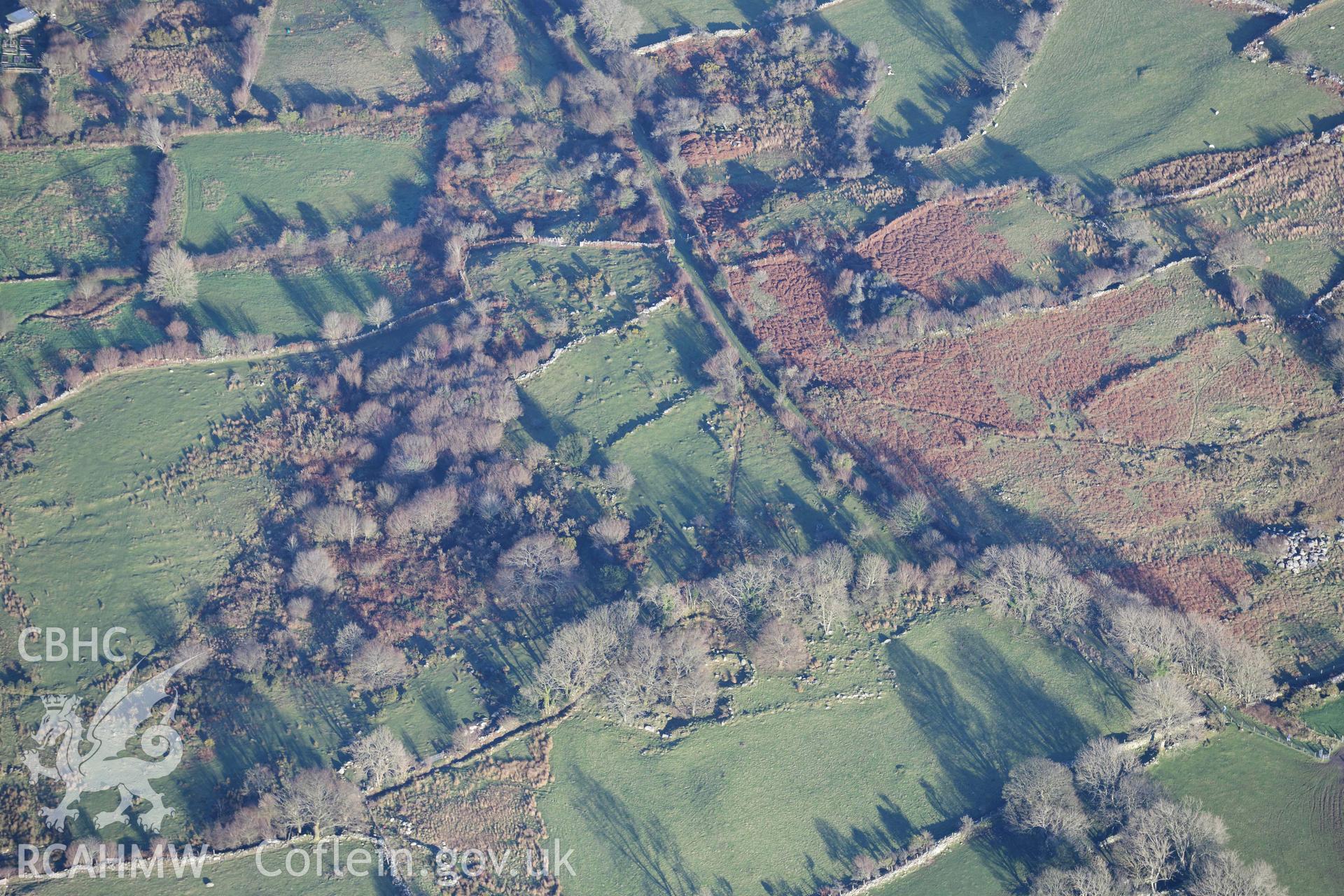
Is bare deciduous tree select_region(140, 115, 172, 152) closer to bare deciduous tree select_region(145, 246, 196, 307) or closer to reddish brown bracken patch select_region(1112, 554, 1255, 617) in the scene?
bare deciduous tree select_region(145, 246, 196, 307)

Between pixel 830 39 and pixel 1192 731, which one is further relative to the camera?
pixel 830 39

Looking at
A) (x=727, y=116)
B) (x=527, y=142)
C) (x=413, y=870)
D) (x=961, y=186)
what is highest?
(x=527, y=142)

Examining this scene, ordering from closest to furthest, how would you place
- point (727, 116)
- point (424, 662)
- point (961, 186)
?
point (424, 662)
point (961, 186)
point (727, 116)

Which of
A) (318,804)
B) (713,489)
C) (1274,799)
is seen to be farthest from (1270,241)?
(318,804)

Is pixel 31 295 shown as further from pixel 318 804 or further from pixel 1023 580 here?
pixel 1023 580

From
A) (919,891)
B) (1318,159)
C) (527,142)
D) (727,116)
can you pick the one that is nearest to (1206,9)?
(1318,159)

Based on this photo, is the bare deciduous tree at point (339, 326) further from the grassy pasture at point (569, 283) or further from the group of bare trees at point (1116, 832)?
the group of bare trees at point (1116, 832)

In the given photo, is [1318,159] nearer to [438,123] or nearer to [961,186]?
[961,186]
